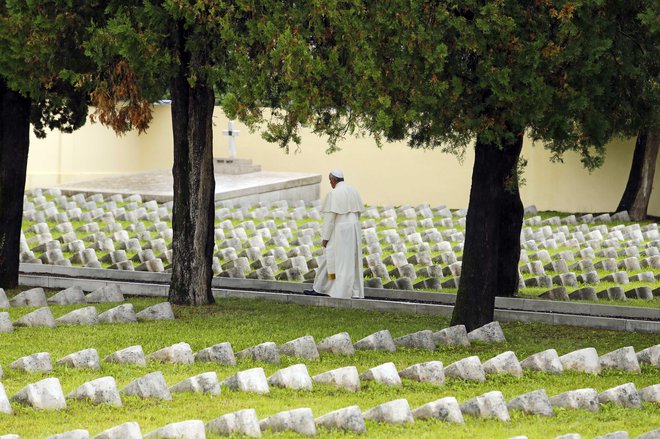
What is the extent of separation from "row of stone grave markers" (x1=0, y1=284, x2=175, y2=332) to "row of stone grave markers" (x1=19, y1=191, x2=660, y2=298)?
3409 millimetres

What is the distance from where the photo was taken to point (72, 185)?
32875mm

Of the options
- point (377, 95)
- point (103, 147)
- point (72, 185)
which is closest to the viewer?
point (377, 95)

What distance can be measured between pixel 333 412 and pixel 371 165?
2647 centimetres

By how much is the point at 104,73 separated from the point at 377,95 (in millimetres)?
3958

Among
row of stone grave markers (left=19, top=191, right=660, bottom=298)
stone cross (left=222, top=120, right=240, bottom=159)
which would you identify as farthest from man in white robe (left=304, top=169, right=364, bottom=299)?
stone cross (left=222, top=120, right=240, bottom=159)

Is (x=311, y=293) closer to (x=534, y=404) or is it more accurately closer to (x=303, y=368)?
(x=303, y=368)

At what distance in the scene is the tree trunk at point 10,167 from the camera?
18.5m

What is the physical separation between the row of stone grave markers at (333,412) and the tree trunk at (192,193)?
6387 millimetres

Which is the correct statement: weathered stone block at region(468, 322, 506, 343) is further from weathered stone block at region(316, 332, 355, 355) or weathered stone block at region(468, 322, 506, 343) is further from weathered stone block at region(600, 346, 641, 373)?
weathered stone block at region(600, 346, 641, 373)

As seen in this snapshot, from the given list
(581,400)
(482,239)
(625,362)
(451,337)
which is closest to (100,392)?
(581,400)

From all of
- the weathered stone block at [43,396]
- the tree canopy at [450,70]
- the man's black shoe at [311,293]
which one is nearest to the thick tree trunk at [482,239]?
the tree canopy at [450,70]

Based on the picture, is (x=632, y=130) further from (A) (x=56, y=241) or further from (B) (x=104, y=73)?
(A) (x=56, y=241)

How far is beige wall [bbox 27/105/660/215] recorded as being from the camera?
3356 centimetres

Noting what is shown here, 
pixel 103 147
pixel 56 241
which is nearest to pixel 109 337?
pixel 56 241
